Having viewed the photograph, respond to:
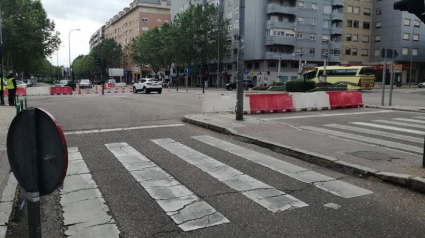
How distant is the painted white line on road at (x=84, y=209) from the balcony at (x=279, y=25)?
58193 mm

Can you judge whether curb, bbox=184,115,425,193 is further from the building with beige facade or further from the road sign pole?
the building with beige facade

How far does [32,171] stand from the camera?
219 centimetres

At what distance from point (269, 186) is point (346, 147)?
11.2ft

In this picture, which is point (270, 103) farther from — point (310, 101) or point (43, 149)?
point (43, 149)

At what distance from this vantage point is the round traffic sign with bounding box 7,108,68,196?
2170 millimetres

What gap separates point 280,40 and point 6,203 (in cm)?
6009

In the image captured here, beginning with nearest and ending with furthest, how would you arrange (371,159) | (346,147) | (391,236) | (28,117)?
(28,117)
(391,236)
(371,159)
(346,147)

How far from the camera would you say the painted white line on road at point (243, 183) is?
4.32 m

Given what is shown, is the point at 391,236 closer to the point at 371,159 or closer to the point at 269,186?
the point at 269,186

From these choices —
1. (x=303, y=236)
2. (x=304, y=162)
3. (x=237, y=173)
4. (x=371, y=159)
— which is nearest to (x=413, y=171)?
(x=371, y=159)

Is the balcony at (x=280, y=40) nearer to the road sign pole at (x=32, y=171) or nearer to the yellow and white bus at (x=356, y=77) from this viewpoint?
the yellow and white bus at (x=356, y=77)

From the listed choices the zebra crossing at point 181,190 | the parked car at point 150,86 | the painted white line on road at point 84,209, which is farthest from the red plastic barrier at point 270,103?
the parked car at point 150,86

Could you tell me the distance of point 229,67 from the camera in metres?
69.1

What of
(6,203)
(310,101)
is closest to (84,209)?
(6,203)
